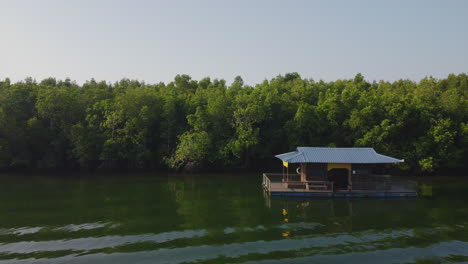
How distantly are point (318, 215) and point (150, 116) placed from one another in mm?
26793

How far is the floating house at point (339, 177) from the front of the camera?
21422 mm

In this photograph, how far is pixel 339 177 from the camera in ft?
74.7

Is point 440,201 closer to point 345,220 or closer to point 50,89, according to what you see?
point 345,220

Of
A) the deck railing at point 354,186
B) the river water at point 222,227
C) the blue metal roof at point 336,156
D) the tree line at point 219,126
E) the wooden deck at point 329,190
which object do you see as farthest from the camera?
the tree line at point 219,126

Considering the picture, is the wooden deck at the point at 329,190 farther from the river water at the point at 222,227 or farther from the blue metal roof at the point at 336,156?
the blue metal roof at the point at 336,156

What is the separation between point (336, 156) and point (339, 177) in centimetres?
165

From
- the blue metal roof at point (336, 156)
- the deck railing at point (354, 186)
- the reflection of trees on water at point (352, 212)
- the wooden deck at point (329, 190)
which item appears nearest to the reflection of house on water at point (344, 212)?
the reflection of trees on water at point (352, 212)

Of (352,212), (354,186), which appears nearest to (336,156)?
(354,186)

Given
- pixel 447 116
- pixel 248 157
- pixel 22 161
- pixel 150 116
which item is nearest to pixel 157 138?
pixel 150 116

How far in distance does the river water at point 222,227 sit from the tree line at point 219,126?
9.93m

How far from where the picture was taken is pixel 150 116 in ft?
128

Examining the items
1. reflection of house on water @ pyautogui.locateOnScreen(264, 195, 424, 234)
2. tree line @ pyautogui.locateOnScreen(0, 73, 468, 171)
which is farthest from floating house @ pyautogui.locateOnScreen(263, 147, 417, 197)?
tree line @ pyautogui.locateOnScreen(0, 73, 468, 171)

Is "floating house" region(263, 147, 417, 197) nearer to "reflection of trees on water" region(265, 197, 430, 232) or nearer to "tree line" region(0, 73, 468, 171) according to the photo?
"reflection of trees on water" region(265, 197, 430, 232)

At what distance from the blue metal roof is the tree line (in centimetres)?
1076
